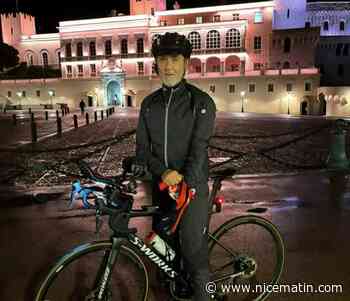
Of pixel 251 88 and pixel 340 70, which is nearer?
pixel 251 88

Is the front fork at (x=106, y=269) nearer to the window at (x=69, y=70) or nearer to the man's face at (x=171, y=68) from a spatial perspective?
the man's face at (x=171, y=68)

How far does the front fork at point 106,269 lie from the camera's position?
261cm

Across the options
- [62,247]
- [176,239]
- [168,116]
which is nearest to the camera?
[168,116]

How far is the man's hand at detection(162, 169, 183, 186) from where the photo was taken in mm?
2602

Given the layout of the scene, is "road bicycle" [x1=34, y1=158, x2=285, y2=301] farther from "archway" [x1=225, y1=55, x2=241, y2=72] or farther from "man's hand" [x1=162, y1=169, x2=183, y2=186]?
"archway" [x1=225, y1=55, x2=241, y2=72]

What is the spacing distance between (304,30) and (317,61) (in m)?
9.72

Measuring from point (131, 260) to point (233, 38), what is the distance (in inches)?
2225

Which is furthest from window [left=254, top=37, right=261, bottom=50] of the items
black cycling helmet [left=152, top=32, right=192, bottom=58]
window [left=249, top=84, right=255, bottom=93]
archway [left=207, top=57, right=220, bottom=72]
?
black cycling helmet [left=152, top=32, right=192, bottom=58]

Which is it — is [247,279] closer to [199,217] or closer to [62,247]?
[199,217]

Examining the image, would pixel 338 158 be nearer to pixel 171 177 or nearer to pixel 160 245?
pixel 160 245

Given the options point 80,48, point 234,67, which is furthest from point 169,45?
point 80,48

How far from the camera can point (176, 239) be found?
300 cm

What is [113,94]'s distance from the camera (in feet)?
200

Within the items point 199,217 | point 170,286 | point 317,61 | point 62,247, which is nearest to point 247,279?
point 170,286
